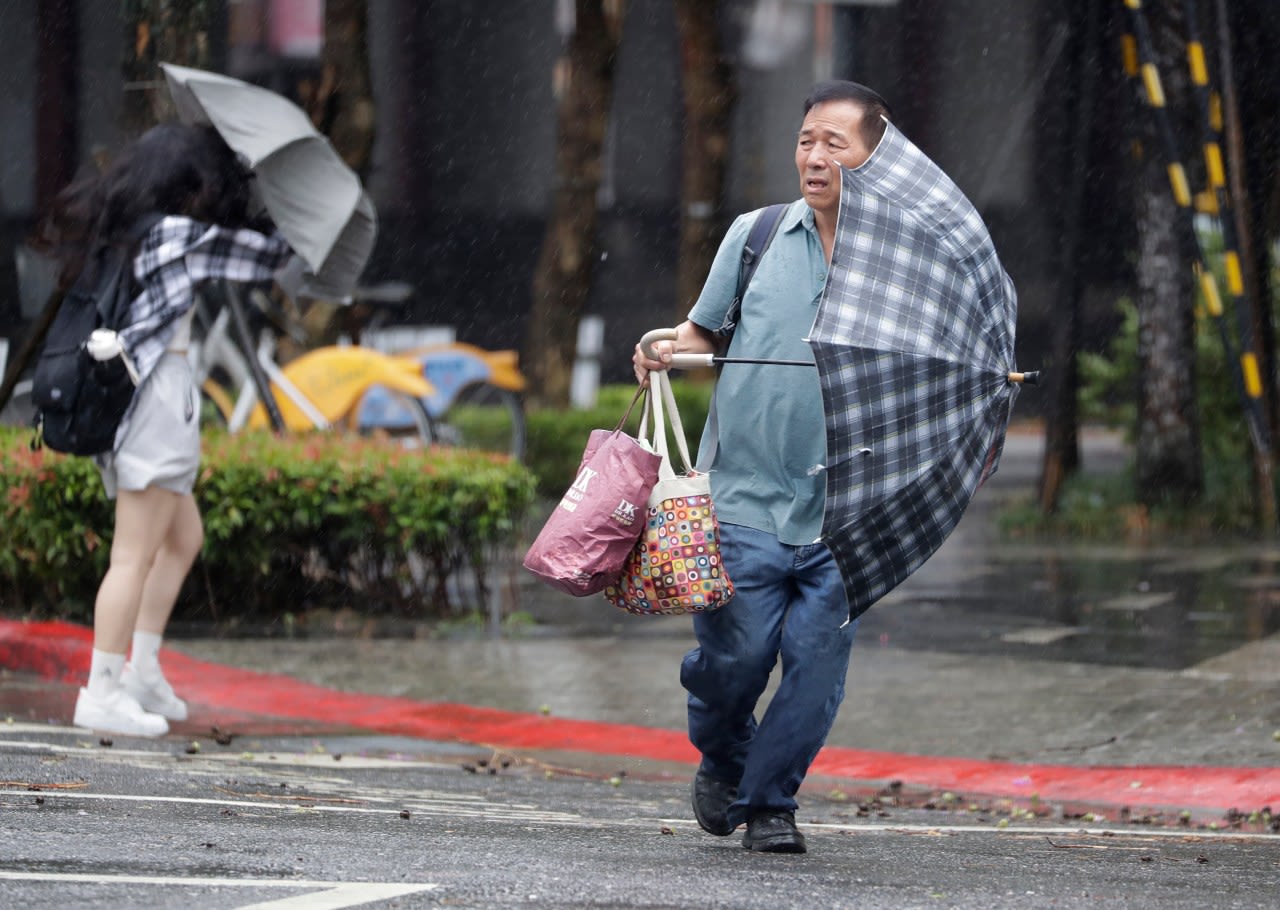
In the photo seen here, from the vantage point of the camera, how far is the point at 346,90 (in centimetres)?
1307

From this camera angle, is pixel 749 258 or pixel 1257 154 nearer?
pixel 749 258

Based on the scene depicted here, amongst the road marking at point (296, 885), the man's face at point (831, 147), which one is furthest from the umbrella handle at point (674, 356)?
the road marking at point (296, 885)

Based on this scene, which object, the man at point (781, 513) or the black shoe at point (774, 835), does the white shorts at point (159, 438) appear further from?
the black shoe at point (774, 835)

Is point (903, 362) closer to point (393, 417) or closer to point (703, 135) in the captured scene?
point (393, 417)

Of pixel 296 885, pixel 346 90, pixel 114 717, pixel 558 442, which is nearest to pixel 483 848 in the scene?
pixel 296 885

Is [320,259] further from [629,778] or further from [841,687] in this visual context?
[841,687]

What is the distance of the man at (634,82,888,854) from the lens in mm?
4668

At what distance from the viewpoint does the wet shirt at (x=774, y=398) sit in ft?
15.4

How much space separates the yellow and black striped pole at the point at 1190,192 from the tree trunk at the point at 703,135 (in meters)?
4.50

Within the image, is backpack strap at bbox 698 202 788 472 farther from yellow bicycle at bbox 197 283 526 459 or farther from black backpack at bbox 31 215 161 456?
yellow bicycle at bbox 197 283 526 459

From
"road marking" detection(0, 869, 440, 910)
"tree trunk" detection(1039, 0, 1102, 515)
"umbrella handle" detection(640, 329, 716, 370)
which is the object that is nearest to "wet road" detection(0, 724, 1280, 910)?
"road marking" detection(0, 869, 440, 910)

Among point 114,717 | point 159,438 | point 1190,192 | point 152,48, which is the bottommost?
point 114,717

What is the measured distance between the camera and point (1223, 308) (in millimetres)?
14320

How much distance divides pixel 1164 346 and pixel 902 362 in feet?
32.1
